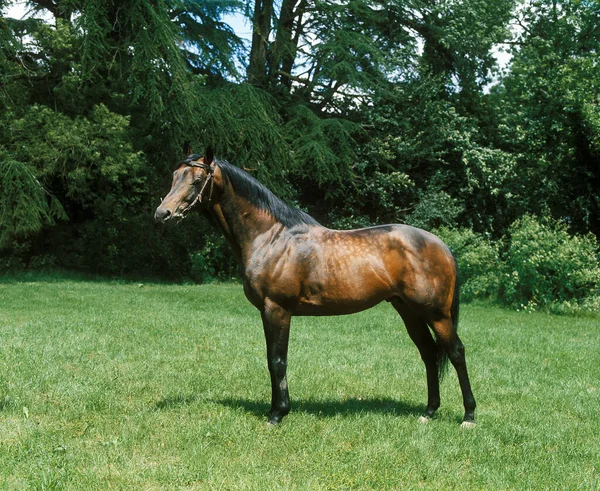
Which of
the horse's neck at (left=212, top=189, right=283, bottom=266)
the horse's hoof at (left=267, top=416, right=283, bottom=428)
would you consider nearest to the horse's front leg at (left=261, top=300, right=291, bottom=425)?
the horse's hoof at (left=267, top=416, right=283, bottom=428)

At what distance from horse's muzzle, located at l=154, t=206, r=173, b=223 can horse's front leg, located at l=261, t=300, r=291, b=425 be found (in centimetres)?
105

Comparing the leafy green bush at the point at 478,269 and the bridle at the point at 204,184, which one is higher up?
the bridle at the point at 204,184

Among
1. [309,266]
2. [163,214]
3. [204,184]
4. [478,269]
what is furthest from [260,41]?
[163,214]

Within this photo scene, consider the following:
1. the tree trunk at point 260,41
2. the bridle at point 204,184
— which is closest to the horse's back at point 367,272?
the bridle at point 204,184

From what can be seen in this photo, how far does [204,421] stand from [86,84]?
47.8 ft

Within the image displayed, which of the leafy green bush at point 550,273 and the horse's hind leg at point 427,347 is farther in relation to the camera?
the leafy green bush at point 550,273

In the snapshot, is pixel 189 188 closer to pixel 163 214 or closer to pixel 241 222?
pixel 163 214

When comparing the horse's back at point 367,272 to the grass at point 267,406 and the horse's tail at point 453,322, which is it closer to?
the horse's tail at point 453,322

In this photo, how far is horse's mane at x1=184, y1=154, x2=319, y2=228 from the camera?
5012 mm

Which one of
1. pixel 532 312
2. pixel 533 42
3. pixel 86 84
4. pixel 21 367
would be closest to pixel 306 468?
pixel 21 367

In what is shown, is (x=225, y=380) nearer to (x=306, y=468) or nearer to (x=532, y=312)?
(x=306, y=468)

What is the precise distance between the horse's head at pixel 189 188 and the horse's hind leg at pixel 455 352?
2.20 meters

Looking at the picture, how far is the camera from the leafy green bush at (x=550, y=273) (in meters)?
13.3

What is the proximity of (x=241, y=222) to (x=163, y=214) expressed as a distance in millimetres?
728
